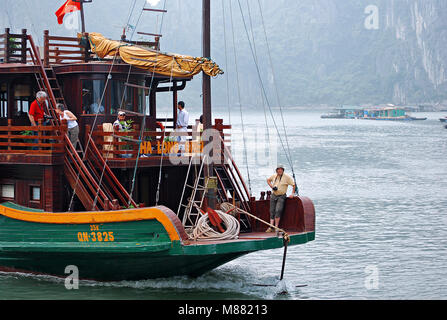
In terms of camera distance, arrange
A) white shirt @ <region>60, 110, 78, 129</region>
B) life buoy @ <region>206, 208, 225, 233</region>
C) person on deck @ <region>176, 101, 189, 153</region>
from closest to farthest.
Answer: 1. life buoy @ <region>206, 208, 225, 233</region>
2. white shirt @ <region>60, 110, 78, 129</region>
3. person on deck @ <region>176, 101, 189, 153</region>

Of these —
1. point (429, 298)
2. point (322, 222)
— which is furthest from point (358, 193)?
point (429, 298)

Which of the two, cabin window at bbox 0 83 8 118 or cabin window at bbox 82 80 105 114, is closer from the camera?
cabin window at bbox 82 80 105 114

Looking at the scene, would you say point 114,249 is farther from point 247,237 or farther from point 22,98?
point 22,98

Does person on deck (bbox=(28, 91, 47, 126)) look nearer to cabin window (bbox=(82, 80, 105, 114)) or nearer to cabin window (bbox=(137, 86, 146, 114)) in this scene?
cabin window (bbox=(82, 80, 105, 114))

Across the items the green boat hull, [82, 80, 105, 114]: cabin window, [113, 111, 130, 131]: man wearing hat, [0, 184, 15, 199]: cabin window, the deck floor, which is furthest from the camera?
[82, 80, 105, 114]: cabin window

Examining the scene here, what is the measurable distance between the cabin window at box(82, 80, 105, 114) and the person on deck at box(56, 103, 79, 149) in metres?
0.87

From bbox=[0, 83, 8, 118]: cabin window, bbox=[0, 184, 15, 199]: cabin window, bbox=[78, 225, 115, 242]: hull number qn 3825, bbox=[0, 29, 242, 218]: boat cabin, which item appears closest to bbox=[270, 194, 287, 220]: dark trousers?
bbox=[0, 29, 242, 218]: boat cabin

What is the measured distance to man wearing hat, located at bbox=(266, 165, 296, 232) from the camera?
629 inches

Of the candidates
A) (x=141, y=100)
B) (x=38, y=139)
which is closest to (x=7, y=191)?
(x=38, y=139)

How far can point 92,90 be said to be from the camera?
56.5 feet

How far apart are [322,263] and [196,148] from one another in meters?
5.69

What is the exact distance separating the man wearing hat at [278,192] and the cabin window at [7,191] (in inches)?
216

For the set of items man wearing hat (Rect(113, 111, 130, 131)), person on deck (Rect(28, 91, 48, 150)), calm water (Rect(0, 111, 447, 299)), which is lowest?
calm water (Rect(0, 111, 447, 299))

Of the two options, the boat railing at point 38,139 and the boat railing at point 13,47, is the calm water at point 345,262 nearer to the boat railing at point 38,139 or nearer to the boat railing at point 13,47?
the boat railing at point 38,139
